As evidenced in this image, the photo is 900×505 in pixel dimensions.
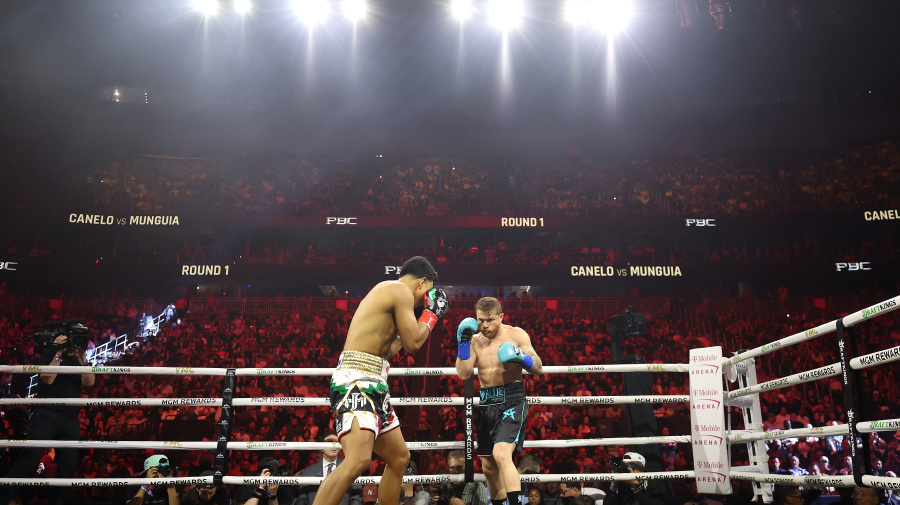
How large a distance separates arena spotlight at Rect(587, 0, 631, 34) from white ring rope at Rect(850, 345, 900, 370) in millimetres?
13520

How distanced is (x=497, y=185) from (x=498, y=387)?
51.3ft

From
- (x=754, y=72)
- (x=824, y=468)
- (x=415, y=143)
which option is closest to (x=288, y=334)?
(x=415, y=143)

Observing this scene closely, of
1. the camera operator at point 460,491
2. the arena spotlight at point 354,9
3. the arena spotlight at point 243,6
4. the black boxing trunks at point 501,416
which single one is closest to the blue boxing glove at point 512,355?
the black boxing trunks at point 501,416

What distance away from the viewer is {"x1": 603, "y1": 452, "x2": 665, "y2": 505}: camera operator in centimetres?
412

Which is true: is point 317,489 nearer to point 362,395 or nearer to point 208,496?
point 208,496

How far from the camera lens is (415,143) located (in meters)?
19.2

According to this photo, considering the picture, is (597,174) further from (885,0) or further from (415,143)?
(885,0)

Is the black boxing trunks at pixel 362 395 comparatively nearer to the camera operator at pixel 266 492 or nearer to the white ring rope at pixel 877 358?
the camera operator at pixel 266 492

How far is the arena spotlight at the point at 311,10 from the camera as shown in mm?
14680

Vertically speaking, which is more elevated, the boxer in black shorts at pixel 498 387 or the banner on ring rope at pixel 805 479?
the boxer in black shorts at pixel 498 387

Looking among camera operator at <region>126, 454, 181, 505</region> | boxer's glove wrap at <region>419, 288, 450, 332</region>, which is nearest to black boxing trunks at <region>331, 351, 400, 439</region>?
boxer's glove wrap at <region>419, 288, 450, 332</region>

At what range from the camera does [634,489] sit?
421 cm

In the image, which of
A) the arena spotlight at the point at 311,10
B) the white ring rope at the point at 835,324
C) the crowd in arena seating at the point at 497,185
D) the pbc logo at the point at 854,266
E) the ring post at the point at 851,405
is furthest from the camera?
the crowd in arena seating at the point at 497,185

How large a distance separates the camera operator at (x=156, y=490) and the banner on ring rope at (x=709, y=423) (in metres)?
3.77
